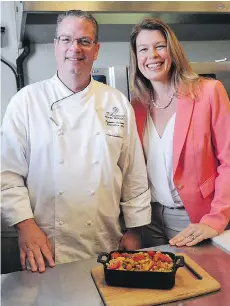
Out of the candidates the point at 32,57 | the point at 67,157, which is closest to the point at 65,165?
the point at 67,157

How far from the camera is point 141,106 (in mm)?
1349

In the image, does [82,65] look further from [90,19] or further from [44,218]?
[44,218]

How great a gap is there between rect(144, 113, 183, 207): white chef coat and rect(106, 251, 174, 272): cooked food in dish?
0.45 m

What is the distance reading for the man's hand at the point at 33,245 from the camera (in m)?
0.89

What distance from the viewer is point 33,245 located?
0.94 m

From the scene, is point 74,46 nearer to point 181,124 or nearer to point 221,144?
point 181,124

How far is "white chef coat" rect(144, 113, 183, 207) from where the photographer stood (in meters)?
1.21

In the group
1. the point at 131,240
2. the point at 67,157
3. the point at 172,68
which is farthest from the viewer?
the point at 172,68

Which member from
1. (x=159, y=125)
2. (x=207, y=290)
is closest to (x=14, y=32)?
(x=159, y=125)

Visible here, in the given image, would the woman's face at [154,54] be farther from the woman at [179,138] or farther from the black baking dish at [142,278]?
the black baking dish at [142,278]

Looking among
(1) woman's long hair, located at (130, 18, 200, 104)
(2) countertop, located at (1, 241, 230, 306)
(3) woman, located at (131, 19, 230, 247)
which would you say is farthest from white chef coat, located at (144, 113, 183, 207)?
(2) countertop, located at (1, 241, 230, 306)

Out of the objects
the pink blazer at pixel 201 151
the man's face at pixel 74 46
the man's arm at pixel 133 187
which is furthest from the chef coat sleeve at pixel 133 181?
the man's face at pixel 74 46

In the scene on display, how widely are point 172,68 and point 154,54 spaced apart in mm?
107

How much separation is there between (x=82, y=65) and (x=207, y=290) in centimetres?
72
